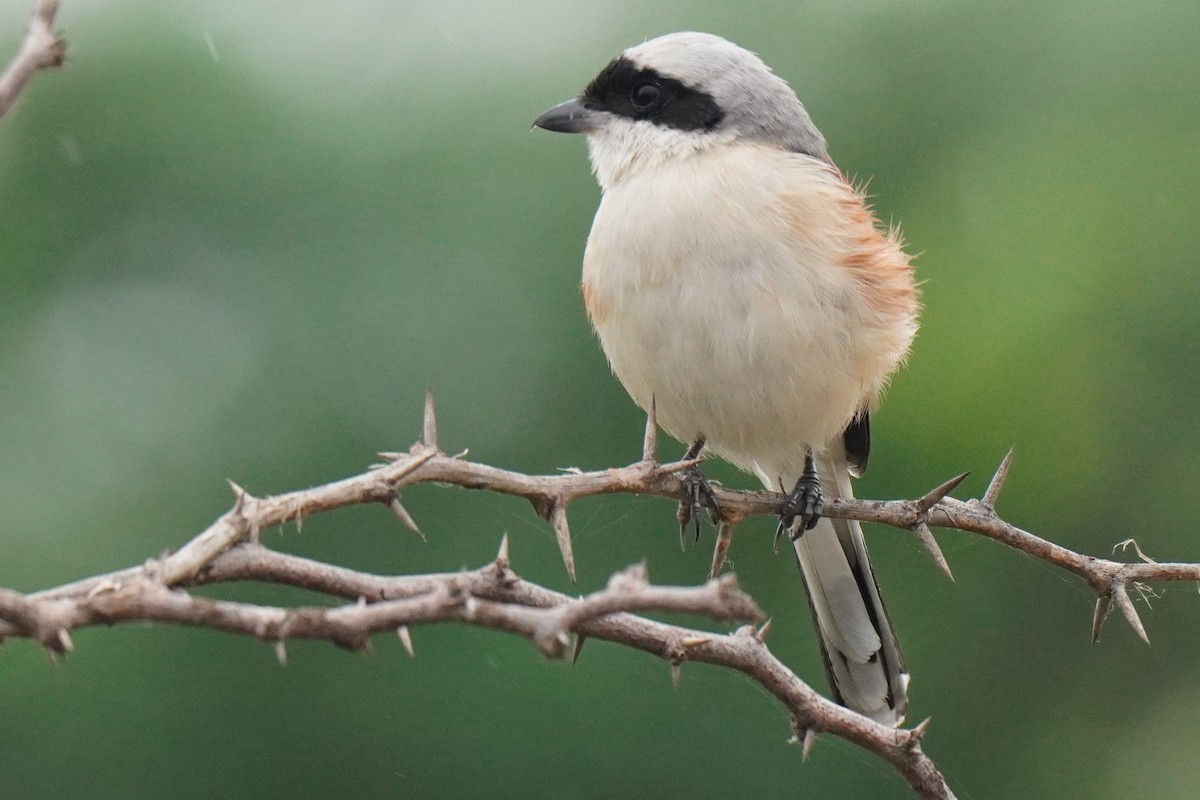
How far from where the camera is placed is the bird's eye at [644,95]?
3.65 meters

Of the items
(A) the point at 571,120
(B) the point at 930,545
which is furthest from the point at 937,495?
(A) the point at 571,120

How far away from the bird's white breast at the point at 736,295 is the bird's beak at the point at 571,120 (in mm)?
241

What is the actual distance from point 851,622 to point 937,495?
3.05 ft

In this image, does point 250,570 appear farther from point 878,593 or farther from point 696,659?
point 878,593

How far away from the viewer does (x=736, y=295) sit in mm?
3205

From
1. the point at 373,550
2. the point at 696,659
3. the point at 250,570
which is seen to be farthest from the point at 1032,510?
the point at 250,570

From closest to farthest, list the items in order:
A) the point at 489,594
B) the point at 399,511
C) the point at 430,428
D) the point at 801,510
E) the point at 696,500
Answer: the point at 489,594 < the point at 399,511 < the point at 430,428 < the point at 696,500 < the point at 801,510

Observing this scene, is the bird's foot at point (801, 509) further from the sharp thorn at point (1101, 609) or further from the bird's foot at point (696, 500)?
the sharp thorn at point (1101, 609)

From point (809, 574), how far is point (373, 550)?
9.70 feet

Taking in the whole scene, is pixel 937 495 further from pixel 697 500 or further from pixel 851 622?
pixel 851 622

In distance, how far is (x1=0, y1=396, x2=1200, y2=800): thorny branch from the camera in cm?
122

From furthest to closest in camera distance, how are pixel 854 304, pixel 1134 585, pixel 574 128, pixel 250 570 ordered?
pixel 574 128
pixel 854 304
pixel 1134 585
pixel 250 570

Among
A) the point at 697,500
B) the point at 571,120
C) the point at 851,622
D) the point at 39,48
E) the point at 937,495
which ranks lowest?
the point at 851,622

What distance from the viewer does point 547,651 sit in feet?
3.88
